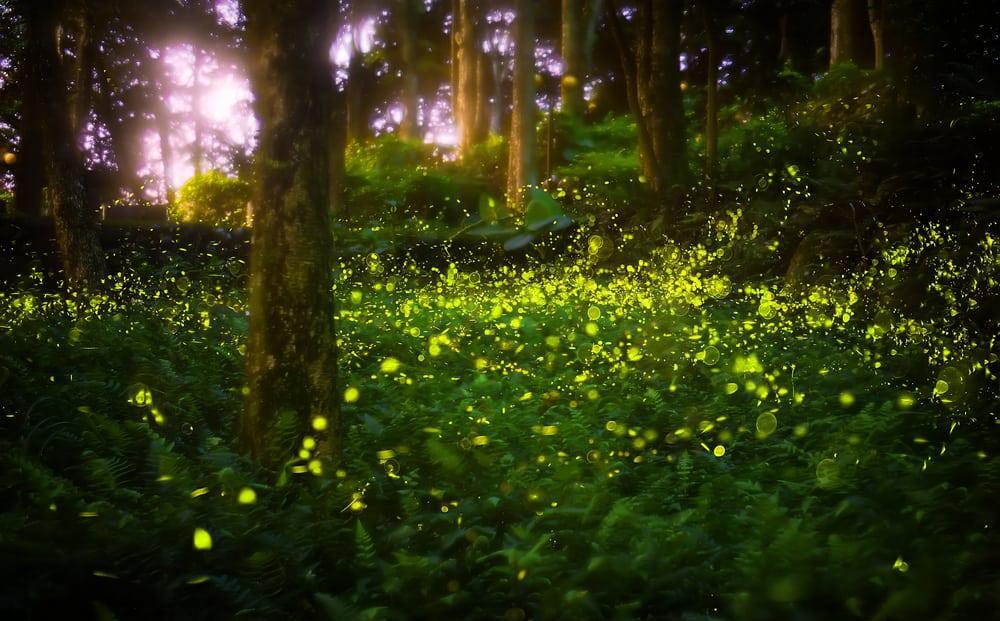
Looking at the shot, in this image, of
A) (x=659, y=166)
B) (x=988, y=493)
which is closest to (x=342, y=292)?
(x=659, y=166)

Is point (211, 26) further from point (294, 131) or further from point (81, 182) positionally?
point (294, 131)

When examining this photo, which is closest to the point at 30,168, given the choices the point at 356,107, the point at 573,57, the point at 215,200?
the point at 215,200

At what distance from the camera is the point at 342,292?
1005 cm

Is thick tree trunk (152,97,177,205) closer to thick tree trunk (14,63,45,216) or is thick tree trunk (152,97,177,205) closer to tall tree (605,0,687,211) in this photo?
thick tree trunk (14,63,45,216)

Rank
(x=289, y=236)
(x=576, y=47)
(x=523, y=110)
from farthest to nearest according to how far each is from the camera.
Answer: (x=576, y=47)
(x=523, y=110)
(x=289, y=236)

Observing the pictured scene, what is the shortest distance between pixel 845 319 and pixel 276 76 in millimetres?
5332

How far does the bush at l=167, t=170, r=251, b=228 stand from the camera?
22906mm

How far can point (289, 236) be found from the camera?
4117 mm

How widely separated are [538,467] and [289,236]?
2.08 meters

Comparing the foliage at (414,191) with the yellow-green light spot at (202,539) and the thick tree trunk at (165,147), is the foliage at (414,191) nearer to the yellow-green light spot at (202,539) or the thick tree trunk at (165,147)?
the thick tree trunk at (165,147)

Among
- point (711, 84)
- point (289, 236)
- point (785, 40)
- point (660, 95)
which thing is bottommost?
point (289, 236)

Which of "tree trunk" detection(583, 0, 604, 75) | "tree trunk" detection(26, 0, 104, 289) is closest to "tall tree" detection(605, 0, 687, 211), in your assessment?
"tree trunk" detection(26, 0, 104, 289)

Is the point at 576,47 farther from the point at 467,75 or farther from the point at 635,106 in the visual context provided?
the point at 635,106

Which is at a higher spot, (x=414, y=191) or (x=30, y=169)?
(x=30, y=169)
